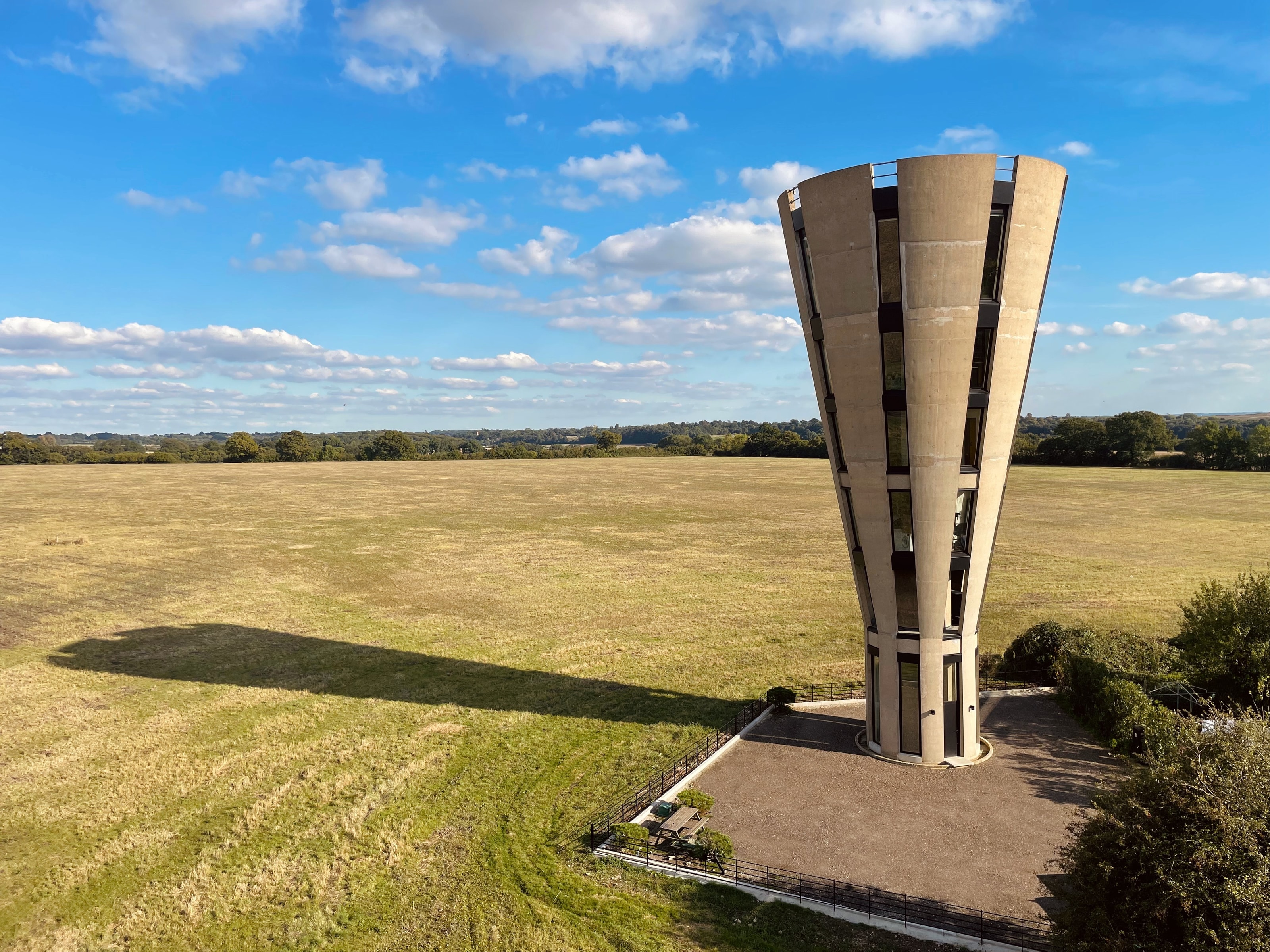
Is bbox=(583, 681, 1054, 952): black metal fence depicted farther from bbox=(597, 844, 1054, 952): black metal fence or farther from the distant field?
the distant field

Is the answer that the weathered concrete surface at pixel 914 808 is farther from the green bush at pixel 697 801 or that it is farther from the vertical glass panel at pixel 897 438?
the vertical glass panel at pixel 897 438

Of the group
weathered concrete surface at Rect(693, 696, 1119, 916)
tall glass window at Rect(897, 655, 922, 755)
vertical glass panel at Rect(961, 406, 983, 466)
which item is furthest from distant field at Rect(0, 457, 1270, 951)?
vertical glass panel at Rect(961, 406, 983, 466)

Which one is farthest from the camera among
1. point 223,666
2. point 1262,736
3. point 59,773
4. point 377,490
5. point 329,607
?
point 377,490

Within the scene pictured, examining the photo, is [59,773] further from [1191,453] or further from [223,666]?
[1191,453]

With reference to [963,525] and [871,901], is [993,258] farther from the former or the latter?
[871,901]

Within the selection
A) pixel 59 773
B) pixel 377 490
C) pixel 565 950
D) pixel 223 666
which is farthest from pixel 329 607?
pixel 377 490

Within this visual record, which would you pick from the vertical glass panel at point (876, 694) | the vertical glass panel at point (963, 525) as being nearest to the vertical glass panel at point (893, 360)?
the vertical glass panel at point (963, 525)
